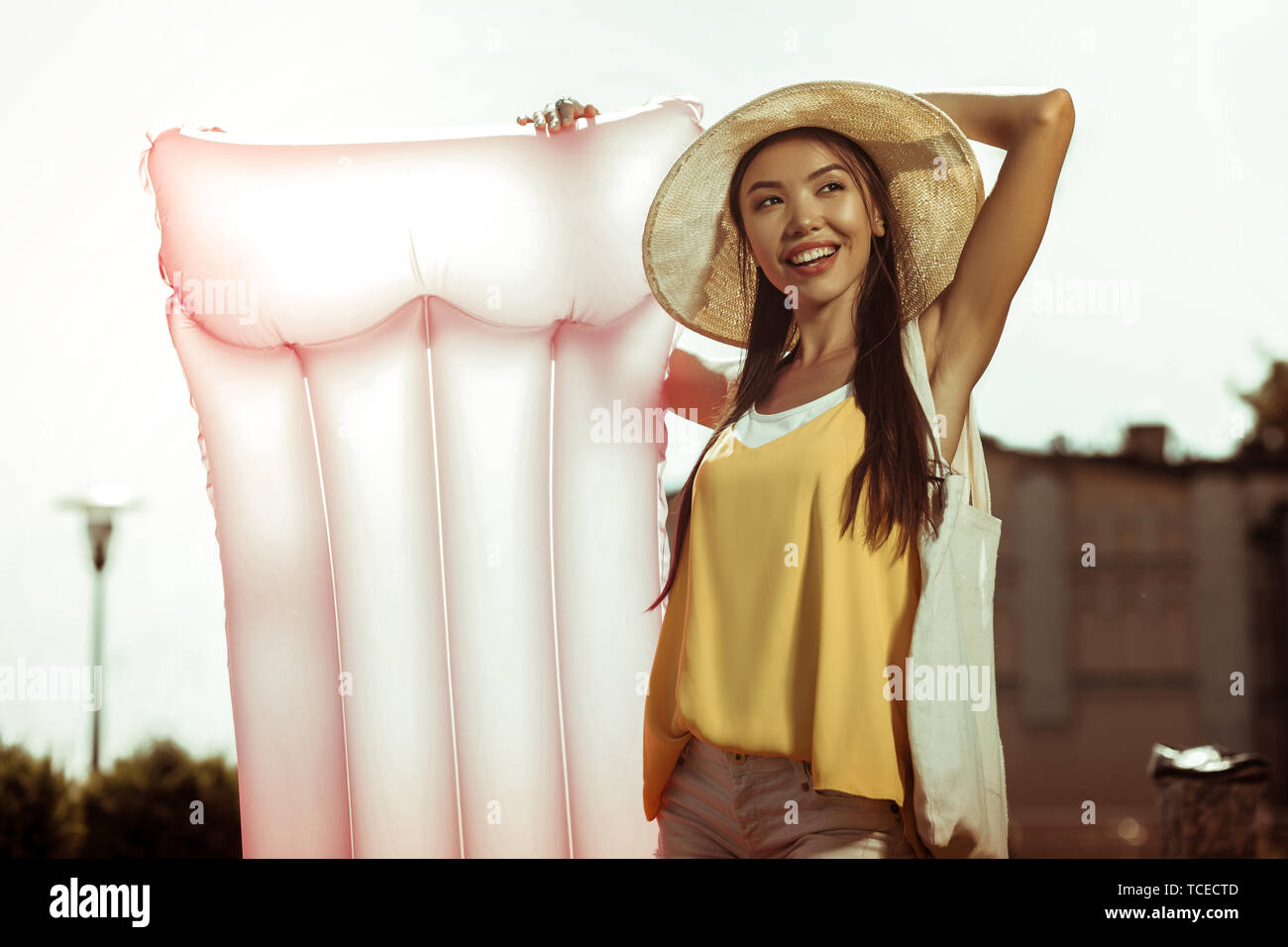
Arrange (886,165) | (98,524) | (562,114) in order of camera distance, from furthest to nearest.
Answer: (98,524) < (562,114) < (886,165)

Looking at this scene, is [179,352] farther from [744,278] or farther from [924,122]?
[924,122]

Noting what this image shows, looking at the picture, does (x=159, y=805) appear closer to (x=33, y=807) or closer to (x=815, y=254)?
(x=33, y=807)

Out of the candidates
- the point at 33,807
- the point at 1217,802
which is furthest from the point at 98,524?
the point at 1217,802

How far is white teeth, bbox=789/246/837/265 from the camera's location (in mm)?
1670

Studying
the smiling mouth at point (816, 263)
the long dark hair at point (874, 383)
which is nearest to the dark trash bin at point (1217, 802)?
the long dark hair at point (874, 383)

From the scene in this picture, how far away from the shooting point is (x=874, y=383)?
5.23ft

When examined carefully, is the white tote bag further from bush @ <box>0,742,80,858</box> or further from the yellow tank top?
bush @ <box>0,742,80,858</box>

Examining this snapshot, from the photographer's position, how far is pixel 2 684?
2.16m

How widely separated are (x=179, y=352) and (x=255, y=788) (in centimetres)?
81

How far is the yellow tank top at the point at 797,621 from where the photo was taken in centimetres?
148

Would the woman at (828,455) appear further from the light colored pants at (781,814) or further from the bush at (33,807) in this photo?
the bush at (33,807)

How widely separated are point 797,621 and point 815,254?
562 mm
